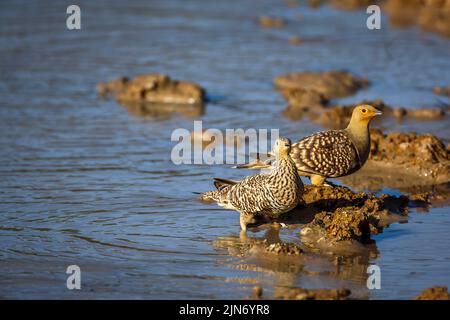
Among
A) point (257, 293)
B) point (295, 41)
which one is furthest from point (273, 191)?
point (295, 41)

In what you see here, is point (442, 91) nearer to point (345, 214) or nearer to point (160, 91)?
point (160, 91)

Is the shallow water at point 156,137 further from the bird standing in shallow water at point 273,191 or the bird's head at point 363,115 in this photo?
the bird's head at point 363,115

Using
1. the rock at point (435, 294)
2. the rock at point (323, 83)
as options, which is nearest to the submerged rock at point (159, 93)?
the rock at point (323, 83)

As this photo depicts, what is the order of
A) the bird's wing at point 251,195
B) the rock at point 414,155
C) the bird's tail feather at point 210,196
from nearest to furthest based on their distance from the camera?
the bird's wing at point 251,195 < the bird's tail feather at point 210,196 < the rock at point 414,155

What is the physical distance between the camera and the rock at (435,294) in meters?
7.07

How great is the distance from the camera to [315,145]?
402 inches

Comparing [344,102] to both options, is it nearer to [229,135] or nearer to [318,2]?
[229,135]

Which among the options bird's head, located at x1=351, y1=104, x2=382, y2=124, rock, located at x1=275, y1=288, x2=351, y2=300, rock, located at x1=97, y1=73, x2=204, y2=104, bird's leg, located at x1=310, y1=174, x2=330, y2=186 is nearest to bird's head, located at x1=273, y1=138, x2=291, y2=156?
bird's leg, located at x1=310, y1=174, x2=330, y2=186

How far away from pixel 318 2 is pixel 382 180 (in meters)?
15.7

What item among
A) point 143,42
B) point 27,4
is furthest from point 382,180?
point 27,4

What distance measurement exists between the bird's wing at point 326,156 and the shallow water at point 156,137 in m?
0.90

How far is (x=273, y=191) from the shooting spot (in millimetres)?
8953

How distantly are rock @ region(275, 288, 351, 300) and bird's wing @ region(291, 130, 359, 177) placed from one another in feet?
9.32

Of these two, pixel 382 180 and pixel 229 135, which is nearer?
pixel 382 180
